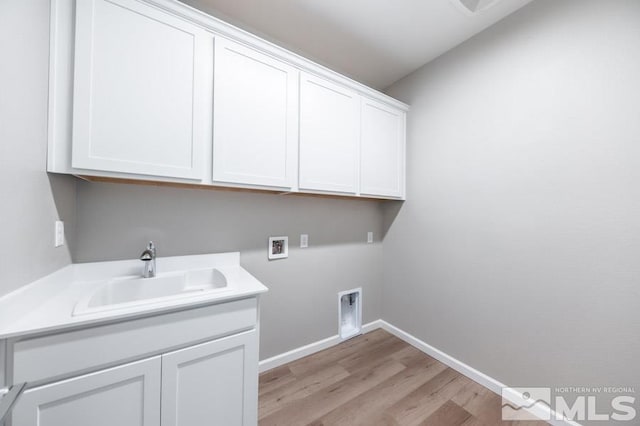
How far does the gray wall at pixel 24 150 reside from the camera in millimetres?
763

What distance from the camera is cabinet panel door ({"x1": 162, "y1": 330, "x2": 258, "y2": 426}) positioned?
100cm

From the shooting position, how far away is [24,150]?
2.79ft

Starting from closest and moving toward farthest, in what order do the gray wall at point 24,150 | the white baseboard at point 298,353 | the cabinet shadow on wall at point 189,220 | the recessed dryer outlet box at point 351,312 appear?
the gray wall at point 24,150
the cabinet shadow on wall at point 189,220
the white baseboard at point 298,353
the recessed dryer outlet box at point 351,312

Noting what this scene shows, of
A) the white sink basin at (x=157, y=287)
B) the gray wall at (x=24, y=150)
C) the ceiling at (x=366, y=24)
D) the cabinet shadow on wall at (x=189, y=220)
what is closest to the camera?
the gray wall at (x=24, y=150)

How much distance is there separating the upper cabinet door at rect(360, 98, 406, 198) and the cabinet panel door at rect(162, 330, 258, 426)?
4.61ft

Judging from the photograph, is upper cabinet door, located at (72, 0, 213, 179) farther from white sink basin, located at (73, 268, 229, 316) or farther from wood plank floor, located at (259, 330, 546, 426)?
wood plank floor, located at (259, 330, 546, 426)

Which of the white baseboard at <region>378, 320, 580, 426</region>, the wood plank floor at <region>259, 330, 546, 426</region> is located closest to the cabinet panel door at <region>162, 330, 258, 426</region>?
the wood plank floor at <region>259, 330, 546, 426</region>

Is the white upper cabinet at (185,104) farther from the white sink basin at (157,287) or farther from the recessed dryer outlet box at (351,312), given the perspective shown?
the recessed dryer outlet box at (351,312)

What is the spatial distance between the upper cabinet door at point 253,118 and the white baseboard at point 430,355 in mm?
1379

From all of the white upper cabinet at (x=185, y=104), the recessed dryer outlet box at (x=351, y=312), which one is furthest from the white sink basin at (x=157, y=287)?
the recessed dryer outlet box at (x=351, y=312)

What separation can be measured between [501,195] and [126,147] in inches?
87.3

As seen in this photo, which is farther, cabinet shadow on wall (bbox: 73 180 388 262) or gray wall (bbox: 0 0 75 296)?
cabinet shadow on wall (bbox: 73 180 388 262)

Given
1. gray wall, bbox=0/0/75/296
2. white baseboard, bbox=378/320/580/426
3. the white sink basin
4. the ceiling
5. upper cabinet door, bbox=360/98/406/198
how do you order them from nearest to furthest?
gray wall, bbox=0/0/75/296, the white sink basin, white baseboard, bbox=378/320/580/426, the ceiling, upper cabinet door, bbox=360/98/406/198

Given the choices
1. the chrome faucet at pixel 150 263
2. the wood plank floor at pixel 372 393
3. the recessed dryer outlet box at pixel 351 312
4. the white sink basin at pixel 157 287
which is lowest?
the wood plank floor at pixel 372 393
